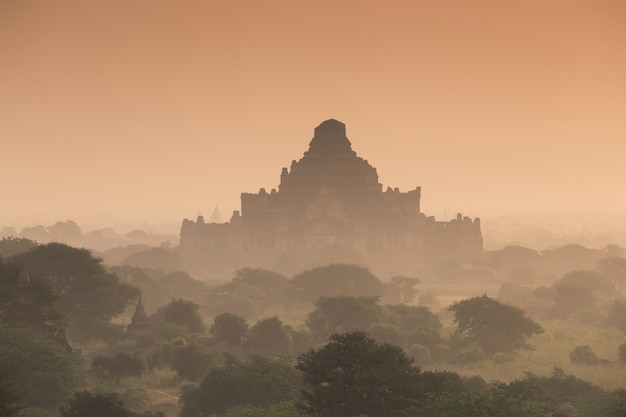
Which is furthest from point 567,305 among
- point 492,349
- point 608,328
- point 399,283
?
point 492,349

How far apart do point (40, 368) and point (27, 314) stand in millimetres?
8738

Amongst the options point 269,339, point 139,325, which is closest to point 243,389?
point 269,339

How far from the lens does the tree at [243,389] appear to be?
44.7 meters

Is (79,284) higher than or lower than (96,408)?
higher

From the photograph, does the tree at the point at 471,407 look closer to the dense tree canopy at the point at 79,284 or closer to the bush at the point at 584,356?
the bush at the point at 584,356

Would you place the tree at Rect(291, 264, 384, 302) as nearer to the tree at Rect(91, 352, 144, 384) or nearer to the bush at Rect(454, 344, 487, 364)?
the bush at Rect(454, 344, 487, 364)

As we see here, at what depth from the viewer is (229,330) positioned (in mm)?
67188

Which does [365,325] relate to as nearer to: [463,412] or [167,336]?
[167,336]

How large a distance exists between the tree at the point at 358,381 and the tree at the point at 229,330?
102ft

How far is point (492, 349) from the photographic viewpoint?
69.7 metres

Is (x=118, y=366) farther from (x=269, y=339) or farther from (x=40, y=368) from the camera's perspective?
(x=269, y=339)

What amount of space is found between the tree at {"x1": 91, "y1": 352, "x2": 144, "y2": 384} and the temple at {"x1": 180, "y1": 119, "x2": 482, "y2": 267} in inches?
3289

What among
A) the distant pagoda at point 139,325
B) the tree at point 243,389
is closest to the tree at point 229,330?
the distant pagoda at point 139,325

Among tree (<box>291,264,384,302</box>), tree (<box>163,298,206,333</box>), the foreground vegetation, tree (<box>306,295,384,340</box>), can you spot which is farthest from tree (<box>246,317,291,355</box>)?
tree (<box>291,264,384,302</box>)
